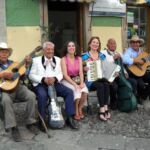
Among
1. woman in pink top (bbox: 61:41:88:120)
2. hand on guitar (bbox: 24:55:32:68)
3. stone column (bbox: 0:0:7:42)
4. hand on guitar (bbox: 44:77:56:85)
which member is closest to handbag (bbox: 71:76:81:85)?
woman in pink top (bbox: 61:41:88:120)

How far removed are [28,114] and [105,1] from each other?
4.58 metres

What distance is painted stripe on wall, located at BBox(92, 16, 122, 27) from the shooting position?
10.4 metres

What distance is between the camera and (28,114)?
21.6 feet

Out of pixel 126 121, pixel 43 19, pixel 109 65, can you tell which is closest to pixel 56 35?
pixel 43 19

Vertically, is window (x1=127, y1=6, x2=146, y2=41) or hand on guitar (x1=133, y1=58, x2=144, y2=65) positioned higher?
window (x1=127, y1=6, x2=146, y2=41)

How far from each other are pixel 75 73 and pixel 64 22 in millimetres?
3591

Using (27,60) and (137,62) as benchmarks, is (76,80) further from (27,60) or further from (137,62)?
(137,62)

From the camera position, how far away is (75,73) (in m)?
7.35

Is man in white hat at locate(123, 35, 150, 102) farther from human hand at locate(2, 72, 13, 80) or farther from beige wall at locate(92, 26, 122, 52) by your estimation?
human hand at locate(2, 72, 13, 80)

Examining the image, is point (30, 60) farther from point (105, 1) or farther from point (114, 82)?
point (105, 1)

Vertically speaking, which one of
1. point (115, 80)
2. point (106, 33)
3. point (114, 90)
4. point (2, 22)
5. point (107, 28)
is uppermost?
point (2, 22)

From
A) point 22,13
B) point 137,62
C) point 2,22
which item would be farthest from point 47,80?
point 22,13

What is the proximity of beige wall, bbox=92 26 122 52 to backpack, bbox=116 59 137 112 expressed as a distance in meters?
2.66

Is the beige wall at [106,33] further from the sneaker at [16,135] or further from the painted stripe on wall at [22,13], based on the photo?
the sneaker at [16,135]
